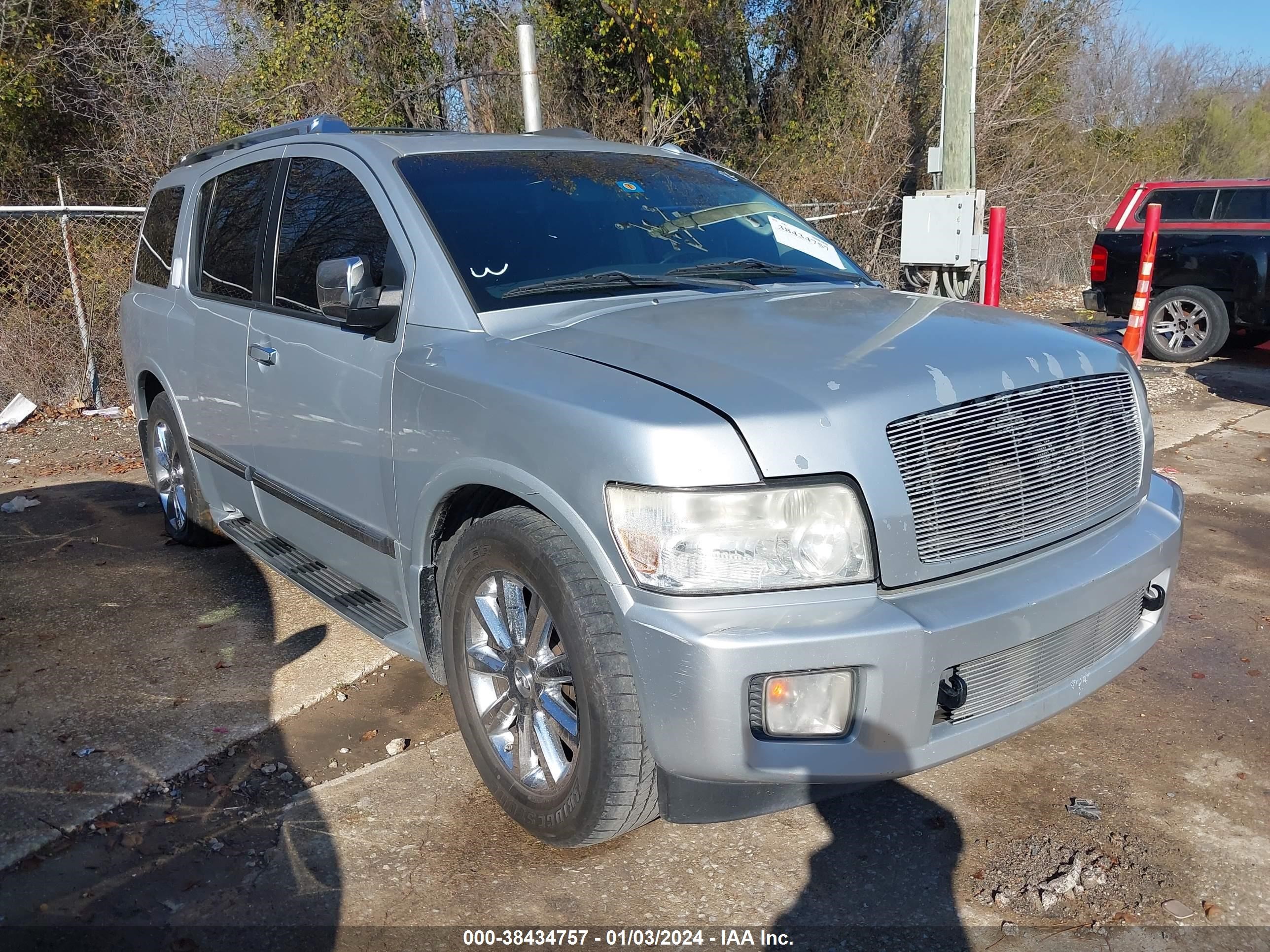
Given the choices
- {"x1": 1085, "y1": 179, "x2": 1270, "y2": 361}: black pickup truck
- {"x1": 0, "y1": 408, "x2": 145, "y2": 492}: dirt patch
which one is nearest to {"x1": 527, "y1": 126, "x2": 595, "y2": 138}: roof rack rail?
{"x1": 0, "y1": 408, "x2": 145, "y2": 492}: dirt patch

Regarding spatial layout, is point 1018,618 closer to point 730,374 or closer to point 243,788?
point 730,374

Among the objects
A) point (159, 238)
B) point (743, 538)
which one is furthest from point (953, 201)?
point (743, 538)

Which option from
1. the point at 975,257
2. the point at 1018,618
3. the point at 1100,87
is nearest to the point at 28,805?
the point at 1018,618

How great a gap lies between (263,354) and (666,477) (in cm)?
219

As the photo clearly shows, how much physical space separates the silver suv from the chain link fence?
240 inches

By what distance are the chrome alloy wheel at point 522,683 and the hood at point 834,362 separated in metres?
0.68

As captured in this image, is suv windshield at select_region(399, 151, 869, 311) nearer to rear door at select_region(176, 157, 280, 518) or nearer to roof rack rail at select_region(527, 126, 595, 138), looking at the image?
roof rack rail at select_region(527, 126, 595, 138)

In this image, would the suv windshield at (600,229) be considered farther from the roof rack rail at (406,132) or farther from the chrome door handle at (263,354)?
the chrome door handle at (263,354)

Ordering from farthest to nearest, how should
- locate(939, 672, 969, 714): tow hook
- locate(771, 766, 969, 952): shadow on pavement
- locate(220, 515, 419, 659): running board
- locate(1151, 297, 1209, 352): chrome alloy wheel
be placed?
locate(1151, 297, 1209, 352): chrome alloy wheel, locate(220, 515, 419, 659): running board, locate(771, 766, 969, 952): shadow on pavement, locate(939, 672, 969, 714): tow hook

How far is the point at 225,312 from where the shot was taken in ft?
13.9

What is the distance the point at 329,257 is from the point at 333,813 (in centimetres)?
180

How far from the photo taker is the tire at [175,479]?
198 inches

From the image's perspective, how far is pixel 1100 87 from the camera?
25.1m

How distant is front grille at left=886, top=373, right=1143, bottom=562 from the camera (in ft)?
7.80
